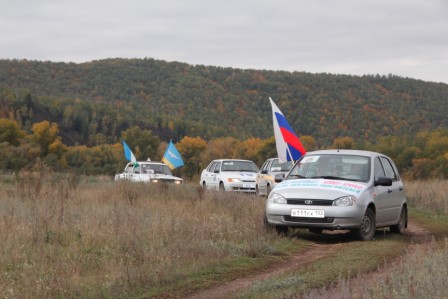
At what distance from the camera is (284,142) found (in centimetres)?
1912

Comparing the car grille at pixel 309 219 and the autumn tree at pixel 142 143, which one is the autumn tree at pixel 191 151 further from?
the car grille at pixel 309 219

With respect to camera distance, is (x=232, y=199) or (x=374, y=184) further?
(x=232, y=199)

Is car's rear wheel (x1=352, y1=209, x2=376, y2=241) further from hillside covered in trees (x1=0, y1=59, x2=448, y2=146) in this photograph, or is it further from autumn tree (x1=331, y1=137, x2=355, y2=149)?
hillside covered in trees (x1=0, y1=59, x2=448, y2=146)

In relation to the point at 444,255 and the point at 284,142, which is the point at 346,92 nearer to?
the point at 284,142

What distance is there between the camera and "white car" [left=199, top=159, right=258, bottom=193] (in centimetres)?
2783

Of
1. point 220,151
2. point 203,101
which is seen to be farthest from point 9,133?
point 203,101

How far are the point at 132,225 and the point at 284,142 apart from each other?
27.4 ft

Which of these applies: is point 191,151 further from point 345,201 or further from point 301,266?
point 301,266

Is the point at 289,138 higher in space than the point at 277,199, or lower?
higher

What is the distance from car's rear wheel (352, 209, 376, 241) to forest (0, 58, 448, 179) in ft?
280

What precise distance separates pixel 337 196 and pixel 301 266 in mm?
2933

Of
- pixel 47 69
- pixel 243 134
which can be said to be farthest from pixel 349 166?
pixel 47 69

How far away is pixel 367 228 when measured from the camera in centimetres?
1309

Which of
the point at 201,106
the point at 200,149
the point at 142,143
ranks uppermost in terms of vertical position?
the point at 201,106
